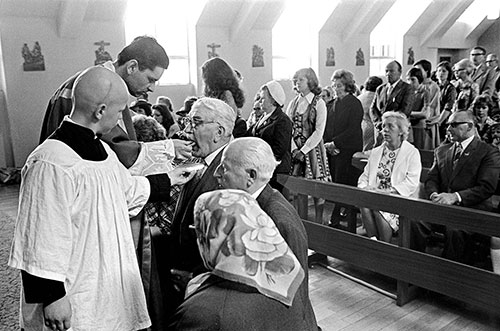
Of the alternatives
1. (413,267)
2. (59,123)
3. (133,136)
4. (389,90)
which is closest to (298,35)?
(389,90)

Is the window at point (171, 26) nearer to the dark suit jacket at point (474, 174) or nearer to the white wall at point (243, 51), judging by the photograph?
the white wall at point (243, 51)

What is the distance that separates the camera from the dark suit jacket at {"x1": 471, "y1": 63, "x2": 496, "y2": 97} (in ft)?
24.8

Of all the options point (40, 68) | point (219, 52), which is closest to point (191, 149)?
point (40, 68)

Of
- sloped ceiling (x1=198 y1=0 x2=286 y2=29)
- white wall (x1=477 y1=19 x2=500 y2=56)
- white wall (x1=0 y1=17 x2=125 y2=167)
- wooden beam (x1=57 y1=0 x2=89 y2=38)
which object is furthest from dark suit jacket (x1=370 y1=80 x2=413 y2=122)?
white wall (x1=477 y1=19 x2=500 y2=56)

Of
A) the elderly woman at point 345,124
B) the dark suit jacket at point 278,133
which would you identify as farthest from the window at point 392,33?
the dark suit jacket at point 278,133

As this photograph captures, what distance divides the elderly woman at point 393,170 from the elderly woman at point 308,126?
1.02 metres

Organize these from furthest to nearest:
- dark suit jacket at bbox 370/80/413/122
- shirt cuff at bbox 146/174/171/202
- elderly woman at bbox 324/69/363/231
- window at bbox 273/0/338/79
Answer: window at bbox 273/0/338/79 < dark suit jacket at bbox 370/80/413/122 < elderly woman at bbox 324/69/363/231 < shirt cuff at bbox 146/174/171/202

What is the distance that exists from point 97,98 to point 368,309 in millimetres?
2519

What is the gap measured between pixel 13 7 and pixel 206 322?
822 cm

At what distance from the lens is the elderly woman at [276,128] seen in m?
4.22

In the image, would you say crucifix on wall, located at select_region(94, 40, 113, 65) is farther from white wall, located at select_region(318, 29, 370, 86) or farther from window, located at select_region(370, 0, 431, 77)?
window, located at select_region(370, 0, 431, 77)

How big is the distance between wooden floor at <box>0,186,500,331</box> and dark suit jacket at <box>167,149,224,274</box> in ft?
4.01

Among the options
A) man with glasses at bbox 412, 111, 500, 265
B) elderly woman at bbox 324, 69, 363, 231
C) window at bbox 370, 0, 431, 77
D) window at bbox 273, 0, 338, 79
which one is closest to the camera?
man with glasses at bbox 412, 111, 500, 265

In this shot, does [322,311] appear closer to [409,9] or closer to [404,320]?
[404,320]
